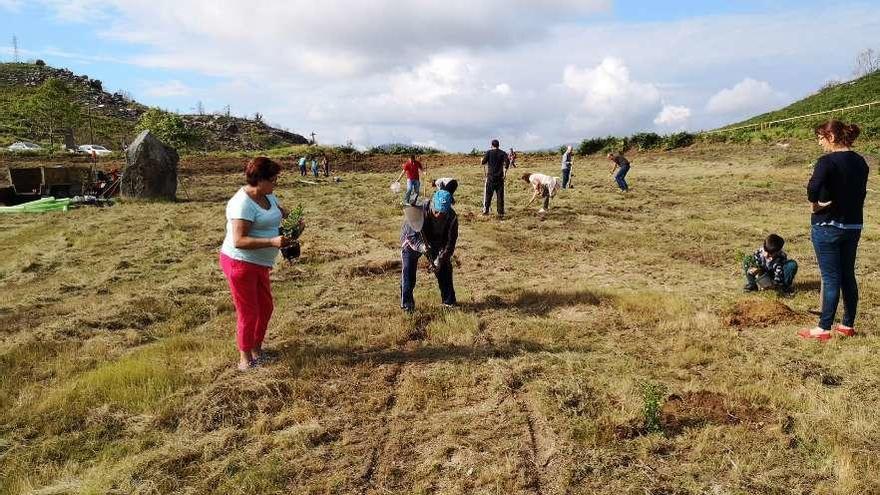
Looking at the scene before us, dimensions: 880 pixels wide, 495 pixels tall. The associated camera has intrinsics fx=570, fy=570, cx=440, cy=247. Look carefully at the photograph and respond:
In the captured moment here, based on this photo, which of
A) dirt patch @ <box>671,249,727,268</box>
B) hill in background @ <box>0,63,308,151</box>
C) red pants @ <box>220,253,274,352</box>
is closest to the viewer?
red pants @ <box>220,253,274,352</box>

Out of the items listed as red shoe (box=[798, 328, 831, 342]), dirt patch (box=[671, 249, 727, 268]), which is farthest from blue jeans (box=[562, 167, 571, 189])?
red shoe (box=[798, 328, 831, 342])

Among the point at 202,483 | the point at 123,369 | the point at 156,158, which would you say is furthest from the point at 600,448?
the point at 156,158

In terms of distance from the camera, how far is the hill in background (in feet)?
177

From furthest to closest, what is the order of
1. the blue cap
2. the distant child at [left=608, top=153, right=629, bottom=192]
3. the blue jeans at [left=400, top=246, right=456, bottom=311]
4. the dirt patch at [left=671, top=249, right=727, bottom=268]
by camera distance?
the distant child at [left=608, top=153, right=629, bottom=192], the dirt patch at [left=671, top=249, right=727, bottom=268], the blue jeans at [left=400, top=246, right=456, bottom=311], the blue cap

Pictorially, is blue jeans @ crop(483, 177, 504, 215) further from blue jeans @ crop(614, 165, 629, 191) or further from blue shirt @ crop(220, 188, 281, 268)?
blue shirt @ crop(220, 188, 281, 268)

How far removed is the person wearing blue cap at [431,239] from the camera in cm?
632

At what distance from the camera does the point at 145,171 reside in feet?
60.7

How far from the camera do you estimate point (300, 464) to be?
3.61 m

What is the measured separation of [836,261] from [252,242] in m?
5.08

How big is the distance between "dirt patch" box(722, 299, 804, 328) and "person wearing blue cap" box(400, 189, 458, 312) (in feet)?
10.3

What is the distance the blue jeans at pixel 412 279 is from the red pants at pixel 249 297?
72.8 inches

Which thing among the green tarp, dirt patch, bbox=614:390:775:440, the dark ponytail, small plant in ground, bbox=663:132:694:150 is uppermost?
small plant in ground, bbox=663:132:694:150

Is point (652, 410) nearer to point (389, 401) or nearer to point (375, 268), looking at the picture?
point (389, 401)

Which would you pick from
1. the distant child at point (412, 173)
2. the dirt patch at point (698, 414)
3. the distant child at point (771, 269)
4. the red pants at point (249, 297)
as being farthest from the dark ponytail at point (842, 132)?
the distant child at point (412, 173)
